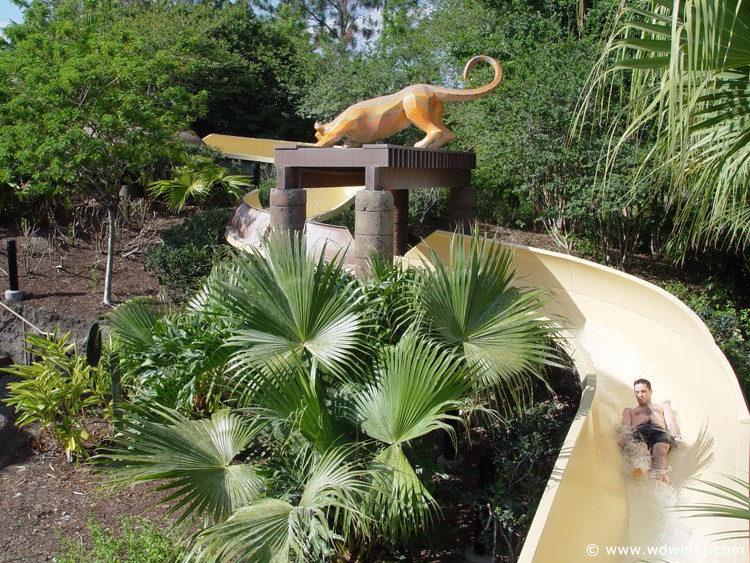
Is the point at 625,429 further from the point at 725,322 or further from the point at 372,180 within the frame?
the point at 725,322

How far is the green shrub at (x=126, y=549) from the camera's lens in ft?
15.5

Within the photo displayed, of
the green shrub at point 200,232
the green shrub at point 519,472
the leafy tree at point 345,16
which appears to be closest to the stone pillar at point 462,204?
the green shrub at point 200,232

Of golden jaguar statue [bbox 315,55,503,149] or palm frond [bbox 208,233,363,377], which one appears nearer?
palm frond [bbox 208,233,363,377]

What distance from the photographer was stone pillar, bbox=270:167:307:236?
30.3 feet

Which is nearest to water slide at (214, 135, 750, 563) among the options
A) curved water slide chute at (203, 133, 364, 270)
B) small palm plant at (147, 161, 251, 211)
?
curved water slide chute at (203, 133, 364, 270)

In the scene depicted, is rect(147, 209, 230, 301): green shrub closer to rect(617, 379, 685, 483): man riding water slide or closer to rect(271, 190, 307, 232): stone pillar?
rect(271, 190, 307, 232): stone pillar

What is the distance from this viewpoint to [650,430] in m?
5.86

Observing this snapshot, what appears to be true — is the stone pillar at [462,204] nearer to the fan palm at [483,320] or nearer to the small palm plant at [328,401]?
the small palm plant at [328,401]

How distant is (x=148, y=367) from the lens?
5.53 metres

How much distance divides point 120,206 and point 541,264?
934cm

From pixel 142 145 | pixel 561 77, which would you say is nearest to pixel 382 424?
pixel 142 145

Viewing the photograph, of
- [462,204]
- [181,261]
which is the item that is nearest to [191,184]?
[181,261]

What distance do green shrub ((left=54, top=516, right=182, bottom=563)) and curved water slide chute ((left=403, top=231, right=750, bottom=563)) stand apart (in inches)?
100

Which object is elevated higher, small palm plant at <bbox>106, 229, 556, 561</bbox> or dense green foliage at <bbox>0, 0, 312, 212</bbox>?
dense green foliage at <bbox>0, 0, 312, 212</bbox>
